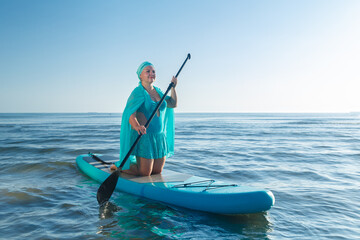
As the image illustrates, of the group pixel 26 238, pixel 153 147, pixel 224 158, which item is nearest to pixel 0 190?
pixel 26 238

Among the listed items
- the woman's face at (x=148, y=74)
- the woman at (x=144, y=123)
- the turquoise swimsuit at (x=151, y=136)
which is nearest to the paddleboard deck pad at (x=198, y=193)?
the woman at (x=144, y=123)

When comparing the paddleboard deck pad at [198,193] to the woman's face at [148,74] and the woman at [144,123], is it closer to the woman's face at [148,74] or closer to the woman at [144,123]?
the woman at [144,123]

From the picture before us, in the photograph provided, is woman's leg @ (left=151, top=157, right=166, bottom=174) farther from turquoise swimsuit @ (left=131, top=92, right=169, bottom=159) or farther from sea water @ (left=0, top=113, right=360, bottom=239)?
sea water @ (left=0, top=113, right=360, bottom=239)

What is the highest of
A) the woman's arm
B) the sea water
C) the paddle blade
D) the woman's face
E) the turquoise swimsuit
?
the woman's face

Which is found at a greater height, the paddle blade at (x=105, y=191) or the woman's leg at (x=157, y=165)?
the woman's leg at (x=157, y=165)

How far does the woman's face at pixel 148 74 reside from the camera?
475 centimetres

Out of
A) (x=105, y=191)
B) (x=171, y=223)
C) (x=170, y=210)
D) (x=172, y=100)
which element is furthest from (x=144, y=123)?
(x=171, y=223)

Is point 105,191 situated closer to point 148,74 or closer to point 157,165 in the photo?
point 157,165

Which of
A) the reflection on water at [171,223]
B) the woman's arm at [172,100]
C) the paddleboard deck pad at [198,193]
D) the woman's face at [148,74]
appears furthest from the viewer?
the woman's arm at [172,100]

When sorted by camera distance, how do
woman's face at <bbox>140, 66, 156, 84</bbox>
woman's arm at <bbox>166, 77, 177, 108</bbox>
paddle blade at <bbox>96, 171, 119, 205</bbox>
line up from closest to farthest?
paddle blade at <bbox>96, 171, 119, 205</bbox> → woman's face at <bbox>140, 66, 156, 84</bbox> → woman's arm at <bbox>166, 77, 177, 108</bbox>

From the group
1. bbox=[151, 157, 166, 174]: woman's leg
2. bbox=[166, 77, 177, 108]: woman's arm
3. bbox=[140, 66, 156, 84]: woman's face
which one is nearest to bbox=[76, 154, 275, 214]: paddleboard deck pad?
bbox=[151, 157, 166, 174]: woman's leg

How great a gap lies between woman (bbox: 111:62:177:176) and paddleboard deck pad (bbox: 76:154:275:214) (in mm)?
320

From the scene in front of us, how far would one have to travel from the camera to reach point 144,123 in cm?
471

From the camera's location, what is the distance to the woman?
4.65 meters
